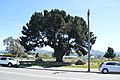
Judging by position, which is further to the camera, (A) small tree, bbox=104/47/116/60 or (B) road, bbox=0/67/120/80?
(A) small tree, bbox=104/47/116/60

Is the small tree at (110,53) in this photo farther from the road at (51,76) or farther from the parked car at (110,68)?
the road at (51,76)

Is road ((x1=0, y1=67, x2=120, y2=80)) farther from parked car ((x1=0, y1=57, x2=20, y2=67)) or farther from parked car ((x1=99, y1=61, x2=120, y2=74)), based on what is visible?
parked car ((x1=0, y1=57, x2=20, y2=67))

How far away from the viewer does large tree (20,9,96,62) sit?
2333 inches

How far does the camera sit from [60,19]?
59438 millimetres

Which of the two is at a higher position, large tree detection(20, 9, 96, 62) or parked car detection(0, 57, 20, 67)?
large tree detection(20, 9, 96, 62)

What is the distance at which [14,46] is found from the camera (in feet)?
346

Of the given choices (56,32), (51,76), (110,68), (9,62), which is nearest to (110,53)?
(56,32)

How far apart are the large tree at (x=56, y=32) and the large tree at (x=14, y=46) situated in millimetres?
35871

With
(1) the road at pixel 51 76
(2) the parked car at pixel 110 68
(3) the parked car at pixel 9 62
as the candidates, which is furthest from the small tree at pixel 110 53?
(1) the road at pixel 51 76

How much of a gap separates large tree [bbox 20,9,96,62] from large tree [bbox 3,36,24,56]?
35871mm

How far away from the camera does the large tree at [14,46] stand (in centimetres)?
10056

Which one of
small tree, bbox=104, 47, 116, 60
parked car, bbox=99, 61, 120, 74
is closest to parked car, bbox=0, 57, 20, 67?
parked car, bbox=99, 61, 120, 74

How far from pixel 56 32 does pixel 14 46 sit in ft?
156

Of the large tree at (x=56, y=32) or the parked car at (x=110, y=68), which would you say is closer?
the parked car at (x=110, y=68)
